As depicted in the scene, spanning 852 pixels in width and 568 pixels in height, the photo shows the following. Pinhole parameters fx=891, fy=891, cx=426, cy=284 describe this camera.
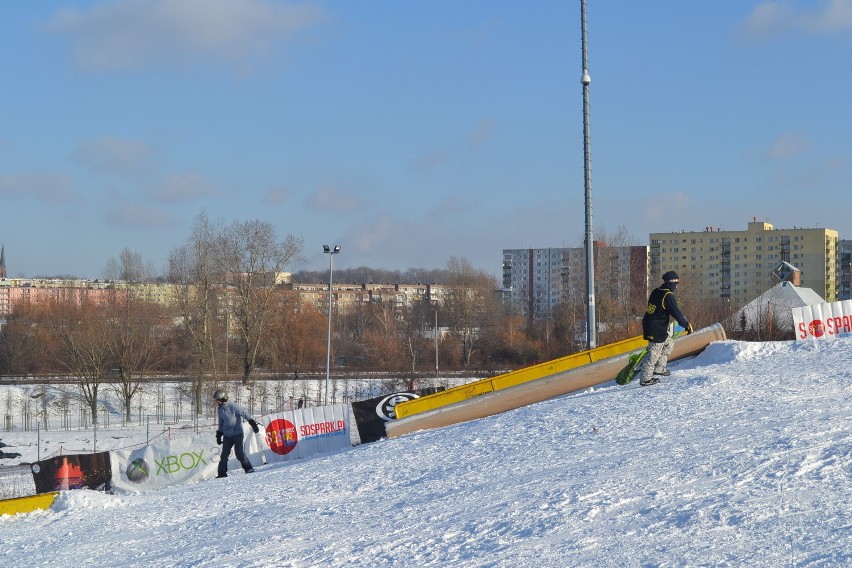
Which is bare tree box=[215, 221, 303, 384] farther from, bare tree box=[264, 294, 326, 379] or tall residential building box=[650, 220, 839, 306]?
tall residential building box=[650, 220, 839, 306]

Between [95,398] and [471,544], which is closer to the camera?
[471,544]

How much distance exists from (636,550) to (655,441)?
166 inches

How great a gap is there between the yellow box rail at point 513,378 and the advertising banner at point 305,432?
3.22 metres

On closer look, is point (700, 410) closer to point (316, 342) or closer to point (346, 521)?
point (346, 521)

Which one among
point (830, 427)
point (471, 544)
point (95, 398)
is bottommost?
point (95, 398)

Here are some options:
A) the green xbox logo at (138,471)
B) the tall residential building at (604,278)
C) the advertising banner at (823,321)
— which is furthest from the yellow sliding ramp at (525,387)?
the tall residential building at (604,278)

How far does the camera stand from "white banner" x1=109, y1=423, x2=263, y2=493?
65.9ft

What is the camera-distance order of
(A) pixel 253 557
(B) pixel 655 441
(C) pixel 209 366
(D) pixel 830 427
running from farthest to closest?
(C) pixel 209 366
(B) pixel 655 441
(D) pixel 830 427
(A) pixel 253 557

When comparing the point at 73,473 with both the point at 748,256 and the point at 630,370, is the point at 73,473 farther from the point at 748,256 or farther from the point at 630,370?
the point at 748,256

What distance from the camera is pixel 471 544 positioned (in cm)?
772

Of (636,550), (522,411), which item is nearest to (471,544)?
(636,550)

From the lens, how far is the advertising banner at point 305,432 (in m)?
20.1

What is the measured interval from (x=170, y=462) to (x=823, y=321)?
14.5 meters

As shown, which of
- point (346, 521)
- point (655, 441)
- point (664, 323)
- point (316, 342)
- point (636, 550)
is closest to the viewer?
point (636, 550)
